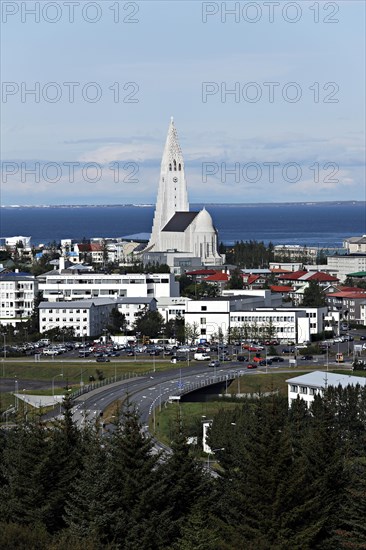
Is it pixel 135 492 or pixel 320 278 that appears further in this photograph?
pixel 320 278

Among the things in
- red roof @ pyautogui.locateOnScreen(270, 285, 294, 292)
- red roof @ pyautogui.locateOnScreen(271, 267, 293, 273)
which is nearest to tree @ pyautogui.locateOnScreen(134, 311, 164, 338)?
red roof @ pyautogui.locateOnScreen(270, 285, 294, 292)

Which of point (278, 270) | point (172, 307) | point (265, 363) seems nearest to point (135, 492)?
point (265, 363)

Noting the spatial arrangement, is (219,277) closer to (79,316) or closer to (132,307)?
(132,307)

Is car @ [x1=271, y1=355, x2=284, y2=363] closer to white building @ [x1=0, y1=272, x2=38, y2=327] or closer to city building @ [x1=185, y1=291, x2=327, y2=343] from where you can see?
city building @ [x1=185, y1=291, x2=327, y2=343]

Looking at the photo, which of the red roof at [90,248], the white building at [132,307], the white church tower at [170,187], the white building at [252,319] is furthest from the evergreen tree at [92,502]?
the red roof at [90,248]

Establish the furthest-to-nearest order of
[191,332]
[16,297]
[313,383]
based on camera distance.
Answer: [16,297] < [191,332] < [313,383]

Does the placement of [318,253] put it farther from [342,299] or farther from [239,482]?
[239,482]
